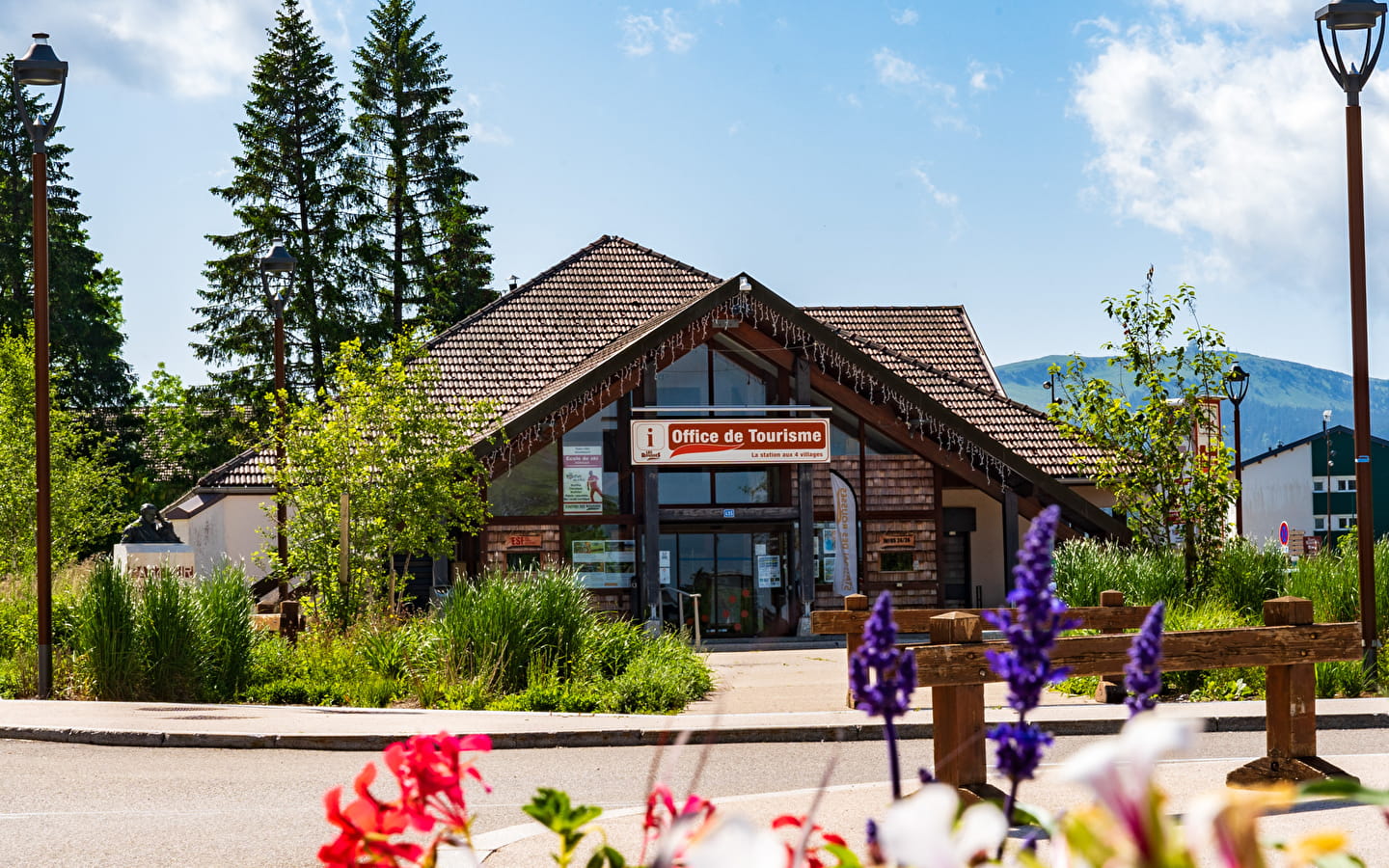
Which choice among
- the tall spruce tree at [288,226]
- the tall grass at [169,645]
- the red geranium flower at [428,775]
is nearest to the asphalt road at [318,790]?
the tall grass at [169,645]

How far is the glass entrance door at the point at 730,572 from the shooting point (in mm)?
27812

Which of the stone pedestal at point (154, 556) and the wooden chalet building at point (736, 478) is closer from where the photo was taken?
the stone pedestal at point (154, 556)

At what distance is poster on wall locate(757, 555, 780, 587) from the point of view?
2786 cm

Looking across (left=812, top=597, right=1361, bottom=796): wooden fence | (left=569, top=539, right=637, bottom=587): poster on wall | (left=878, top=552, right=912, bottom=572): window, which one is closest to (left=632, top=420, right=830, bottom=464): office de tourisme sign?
(left=569, top=539, right=637, bottom=587): poster on wall

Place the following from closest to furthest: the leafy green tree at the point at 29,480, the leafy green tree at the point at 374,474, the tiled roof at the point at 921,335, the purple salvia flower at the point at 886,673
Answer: the purple salvia flower at the point at 886,673 < the leafy green tree at the point at 374,474 < the tiled roof at the point at 921,335 < the leafy green tree at the point at 29,480

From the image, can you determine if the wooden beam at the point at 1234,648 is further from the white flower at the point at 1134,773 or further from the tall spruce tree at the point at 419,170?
the tall spruce tree at the point at 419,170

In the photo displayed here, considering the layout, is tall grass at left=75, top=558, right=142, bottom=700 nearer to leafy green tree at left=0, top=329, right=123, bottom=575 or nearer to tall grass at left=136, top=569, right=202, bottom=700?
tall grass at left=136, top=569, right=202, bottom=700

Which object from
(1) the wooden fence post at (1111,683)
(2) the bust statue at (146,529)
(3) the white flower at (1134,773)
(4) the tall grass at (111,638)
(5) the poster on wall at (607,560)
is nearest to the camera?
(3) the white flower at (1134,773)

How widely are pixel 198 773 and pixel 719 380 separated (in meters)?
18.0

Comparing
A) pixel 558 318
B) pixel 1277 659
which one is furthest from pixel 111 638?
pixel 558 318

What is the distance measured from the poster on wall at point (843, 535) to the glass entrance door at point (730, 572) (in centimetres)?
102

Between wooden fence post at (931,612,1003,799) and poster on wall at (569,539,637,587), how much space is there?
65.5 ft

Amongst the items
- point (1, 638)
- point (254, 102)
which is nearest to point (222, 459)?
point (254, 102)

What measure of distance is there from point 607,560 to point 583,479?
1.53m
